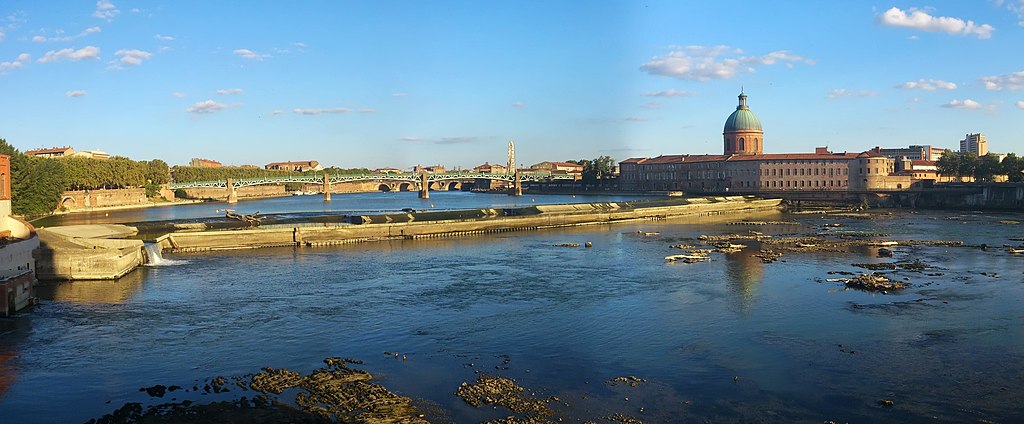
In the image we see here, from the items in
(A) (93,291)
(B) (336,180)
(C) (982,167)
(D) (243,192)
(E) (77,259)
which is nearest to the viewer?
(A) (93,291)

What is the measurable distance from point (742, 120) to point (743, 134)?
2.68 metres

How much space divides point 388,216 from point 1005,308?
4471cm

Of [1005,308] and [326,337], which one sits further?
[1005,308]

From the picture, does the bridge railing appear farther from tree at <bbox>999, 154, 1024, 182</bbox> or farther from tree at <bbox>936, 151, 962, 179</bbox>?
tree at <bbox>999, 154, 1024, 182</bbox>

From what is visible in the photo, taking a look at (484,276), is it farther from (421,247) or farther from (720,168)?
(720,168)

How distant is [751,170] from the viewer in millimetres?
124688

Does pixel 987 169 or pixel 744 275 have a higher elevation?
pixel 987 169

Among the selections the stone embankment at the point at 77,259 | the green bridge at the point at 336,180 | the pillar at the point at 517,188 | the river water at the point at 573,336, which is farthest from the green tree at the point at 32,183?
the pillar at the point at 517,188

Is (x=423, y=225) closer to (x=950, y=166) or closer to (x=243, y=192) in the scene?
(x=950, y=166)

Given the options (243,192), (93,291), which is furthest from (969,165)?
(243,192)

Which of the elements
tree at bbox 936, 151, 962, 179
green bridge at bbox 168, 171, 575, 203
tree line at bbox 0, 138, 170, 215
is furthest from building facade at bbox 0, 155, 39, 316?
tree at bbox 936, 151, 962, 179

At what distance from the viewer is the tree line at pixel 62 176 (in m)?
72.1

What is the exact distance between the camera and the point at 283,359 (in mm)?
21547

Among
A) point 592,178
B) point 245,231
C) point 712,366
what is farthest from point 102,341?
point 592,178
